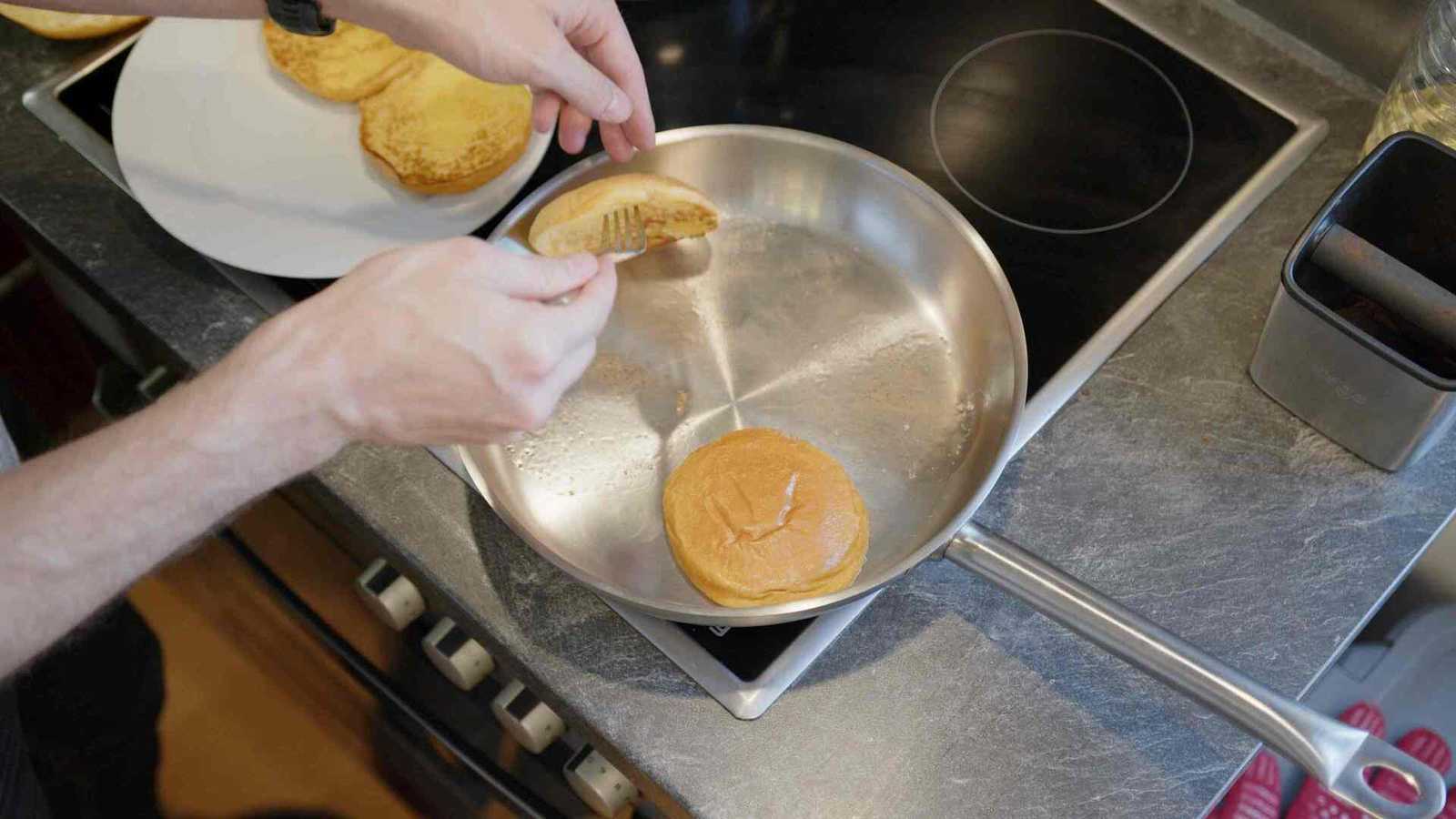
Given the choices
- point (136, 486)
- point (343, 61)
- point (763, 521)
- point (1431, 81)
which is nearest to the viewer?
point (136, 486)

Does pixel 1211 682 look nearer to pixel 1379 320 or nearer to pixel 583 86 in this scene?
pixel 1379 320

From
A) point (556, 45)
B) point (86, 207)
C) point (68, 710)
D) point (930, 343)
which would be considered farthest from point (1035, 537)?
point (68, 710)

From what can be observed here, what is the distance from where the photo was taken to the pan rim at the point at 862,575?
2.39 feet

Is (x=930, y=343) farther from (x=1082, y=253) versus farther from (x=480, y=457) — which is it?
(x=480, y=457)

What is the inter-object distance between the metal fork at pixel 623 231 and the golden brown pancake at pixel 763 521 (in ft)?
0.54

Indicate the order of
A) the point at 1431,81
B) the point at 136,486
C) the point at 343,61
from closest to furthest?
1. the point at 136,486
2. the point at 1431,81
3. the point at 343,61

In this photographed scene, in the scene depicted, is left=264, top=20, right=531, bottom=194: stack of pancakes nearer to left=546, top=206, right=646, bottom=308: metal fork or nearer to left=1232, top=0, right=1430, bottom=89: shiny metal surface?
left=546, top=206, right=646, bottom=308: metal fork

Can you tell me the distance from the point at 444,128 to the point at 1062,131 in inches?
19.9

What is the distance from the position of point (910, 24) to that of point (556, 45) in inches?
16.8

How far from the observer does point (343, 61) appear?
1.01 metres

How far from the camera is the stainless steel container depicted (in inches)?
31.2

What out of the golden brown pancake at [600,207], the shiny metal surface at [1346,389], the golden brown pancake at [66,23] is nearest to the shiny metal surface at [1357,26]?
the shiny metal surface at [1346,389]

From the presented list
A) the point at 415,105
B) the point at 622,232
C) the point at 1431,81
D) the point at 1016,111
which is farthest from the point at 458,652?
the point at 1431,81

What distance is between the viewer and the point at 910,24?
110 centimetres
